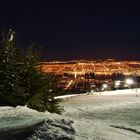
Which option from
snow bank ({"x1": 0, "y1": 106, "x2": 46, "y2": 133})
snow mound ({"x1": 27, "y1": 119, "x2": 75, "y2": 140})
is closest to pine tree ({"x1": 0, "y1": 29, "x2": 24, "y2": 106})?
snow bank ({"x1": 0, "y1": 106, "x2": 46, "y2": 133})

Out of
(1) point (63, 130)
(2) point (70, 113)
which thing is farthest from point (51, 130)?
(2) point (70, 113)

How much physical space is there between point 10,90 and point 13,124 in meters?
6.53

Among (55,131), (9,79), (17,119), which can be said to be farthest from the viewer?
(9,79)

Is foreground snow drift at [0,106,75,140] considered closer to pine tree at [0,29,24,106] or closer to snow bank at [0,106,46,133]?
snow bank at [0,106,46,133]

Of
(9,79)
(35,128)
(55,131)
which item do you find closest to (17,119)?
(35,128)

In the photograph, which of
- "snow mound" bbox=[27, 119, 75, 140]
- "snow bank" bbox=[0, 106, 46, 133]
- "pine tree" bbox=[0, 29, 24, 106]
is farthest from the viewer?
"pine tree" bbox=[0, 29, 24, 106]

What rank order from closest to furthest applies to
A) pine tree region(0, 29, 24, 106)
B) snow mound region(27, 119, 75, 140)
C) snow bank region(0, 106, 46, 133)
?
snow mound region(27, 119, 75, 140) → snow bank region(0, 106, 46, 133) → pine tree region(0, 29, 24, 106)

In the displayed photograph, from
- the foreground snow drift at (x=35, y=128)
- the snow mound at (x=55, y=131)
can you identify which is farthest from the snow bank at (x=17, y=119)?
the snow mound at (x=55, y=131)

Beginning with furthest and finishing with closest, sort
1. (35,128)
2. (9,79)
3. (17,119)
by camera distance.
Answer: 1. (9,79)
2. (17,119)
3. (35,128)

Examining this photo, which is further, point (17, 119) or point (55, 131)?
point (17, 119)

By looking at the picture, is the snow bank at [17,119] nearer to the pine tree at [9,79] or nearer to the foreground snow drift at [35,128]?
the foreground snow drift at [35,128]

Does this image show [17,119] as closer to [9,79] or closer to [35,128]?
[35,128]

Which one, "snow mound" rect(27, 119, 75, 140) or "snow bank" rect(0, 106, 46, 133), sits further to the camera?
"snow bank" rect(0, 106, 46, 133)

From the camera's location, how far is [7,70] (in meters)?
16.1
